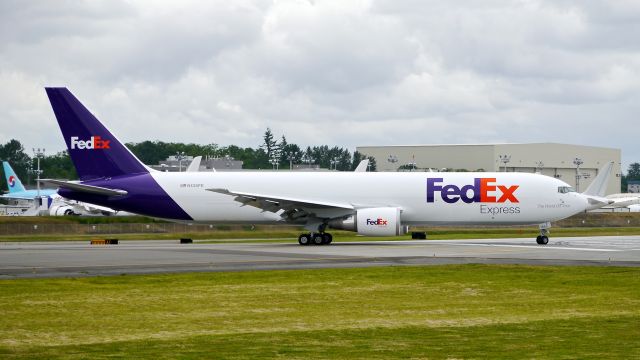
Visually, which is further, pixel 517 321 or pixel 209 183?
pixel 209 183

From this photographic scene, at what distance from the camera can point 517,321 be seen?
18.5m

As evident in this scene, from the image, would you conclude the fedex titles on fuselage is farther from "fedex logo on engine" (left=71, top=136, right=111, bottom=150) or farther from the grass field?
the grass field

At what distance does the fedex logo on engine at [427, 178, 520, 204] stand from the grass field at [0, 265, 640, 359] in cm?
1851

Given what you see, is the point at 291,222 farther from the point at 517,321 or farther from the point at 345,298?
the point at 517,321

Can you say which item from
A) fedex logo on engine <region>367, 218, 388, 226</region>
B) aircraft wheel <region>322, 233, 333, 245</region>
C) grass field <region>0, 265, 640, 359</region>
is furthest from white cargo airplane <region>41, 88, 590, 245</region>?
grass field <region>0, 265, 640, 359</region>

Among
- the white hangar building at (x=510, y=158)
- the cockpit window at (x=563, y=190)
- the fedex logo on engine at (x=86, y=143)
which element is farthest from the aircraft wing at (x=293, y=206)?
the white hangar building at (x=510, y=158)

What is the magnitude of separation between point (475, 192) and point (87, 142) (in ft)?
68.7

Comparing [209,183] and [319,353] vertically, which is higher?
[209,183]

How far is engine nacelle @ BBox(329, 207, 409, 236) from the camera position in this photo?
45312 mm

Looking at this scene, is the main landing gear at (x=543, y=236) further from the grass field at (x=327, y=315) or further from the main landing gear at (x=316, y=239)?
the grass field at (x=327, y=315)

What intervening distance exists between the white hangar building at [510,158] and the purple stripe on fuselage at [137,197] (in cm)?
8983

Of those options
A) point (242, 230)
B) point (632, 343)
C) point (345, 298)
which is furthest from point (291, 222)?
point (632, 343)

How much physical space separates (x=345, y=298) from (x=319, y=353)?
768 cm

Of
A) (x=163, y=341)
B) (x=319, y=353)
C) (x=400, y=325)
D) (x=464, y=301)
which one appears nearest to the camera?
(x=319, y=353)
